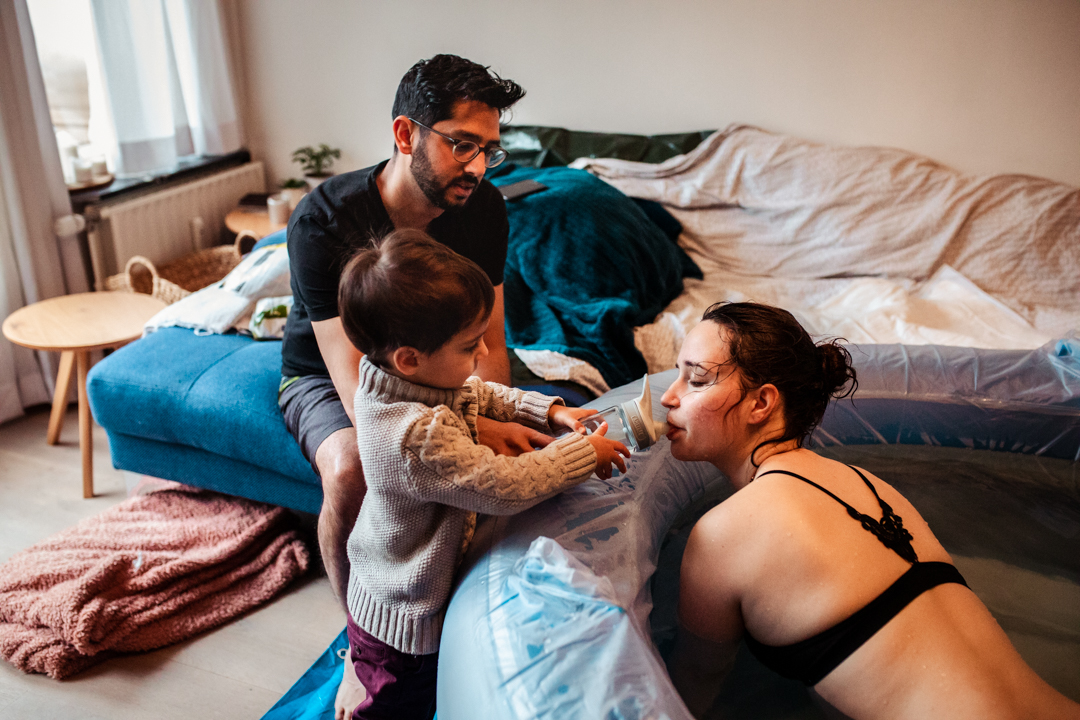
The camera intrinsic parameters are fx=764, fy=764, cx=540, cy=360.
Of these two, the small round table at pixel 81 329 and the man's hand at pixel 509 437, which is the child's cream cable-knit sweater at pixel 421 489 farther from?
the small round table at pixel 81 329

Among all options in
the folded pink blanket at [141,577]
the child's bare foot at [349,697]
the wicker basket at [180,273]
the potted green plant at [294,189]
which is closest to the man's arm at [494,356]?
the child's bare foot at [349,697]

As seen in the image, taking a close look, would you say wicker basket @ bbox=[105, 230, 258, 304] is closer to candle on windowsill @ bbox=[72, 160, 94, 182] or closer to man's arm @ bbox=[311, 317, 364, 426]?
candle on windowsill @ bbox=[72, 160, 94, 182]

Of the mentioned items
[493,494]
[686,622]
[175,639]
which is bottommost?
[175,639]

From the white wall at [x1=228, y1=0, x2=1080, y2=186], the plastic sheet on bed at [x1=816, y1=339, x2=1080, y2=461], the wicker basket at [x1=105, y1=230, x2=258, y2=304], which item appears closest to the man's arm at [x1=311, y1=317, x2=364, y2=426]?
the plastic sheet on bed at [x1=816, y1=339, x2=1080, y2=461]

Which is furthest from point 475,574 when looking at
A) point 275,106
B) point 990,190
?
point 275,106

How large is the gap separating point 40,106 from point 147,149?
1.48ft

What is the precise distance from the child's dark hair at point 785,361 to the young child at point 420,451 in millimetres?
→ 233

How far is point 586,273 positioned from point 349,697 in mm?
1278

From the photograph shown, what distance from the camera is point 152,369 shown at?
1.98 metres

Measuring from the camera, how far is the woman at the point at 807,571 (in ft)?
3.06

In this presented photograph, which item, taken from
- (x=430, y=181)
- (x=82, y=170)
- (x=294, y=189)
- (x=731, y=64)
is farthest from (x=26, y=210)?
(x=731, y=64)

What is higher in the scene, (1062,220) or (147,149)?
(147,149)

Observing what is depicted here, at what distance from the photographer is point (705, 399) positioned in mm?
1143

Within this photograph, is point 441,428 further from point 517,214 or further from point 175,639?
point 517,214
